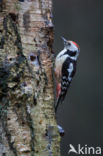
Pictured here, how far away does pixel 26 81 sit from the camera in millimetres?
2531

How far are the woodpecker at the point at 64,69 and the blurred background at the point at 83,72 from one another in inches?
78.8

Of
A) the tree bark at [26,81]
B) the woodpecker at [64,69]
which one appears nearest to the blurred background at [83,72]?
the woodpecker at [64,69]

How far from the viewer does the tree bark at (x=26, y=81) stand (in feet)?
8.00

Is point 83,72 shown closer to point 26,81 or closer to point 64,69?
point 64,69

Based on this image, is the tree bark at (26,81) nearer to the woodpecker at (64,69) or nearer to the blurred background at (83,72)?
the woodpecker at (64,69)

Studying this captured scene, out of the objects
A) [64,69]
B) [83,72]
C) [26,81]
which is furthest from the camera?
[83,72]

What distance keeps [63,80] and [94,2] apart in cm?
289

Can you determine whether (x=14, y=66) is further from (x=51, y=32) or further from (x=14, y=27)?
(x=51, y=32)

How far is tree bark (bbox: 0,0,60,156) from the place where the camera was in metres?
2.44

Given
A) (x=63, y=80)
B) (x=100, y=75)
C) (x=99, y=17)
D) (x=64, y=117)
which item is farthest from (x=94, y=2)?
(x=63, y=80)

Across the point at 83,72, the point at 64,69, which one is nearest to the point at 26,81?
the point at 64,69

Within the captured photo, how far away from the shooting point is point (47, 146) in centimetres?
261

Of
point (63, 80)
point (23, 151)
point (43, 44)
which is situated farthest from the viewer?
point (63, 80)

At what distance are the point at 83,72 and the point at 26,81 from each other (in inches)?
149
